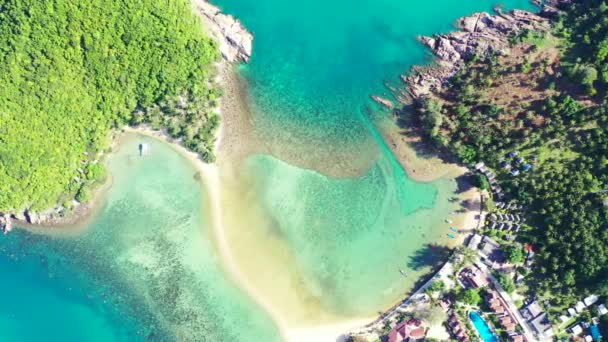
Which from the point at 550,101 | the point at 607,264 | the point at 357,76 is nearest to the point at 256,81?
the point at 357,76

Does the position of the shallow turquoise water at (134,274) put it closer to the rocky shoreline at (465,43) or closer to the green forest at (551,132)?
the rocky shoreline at (465,43)

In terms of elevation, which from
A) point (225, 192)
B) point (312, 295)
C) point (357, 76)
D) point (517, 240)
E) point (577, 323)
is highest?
point (357, 76)

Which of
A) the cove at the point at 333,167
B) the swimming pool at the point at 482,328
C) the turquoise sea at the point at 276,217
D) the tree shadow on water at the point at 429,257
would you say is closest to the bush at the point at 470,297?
the swimming pool at the point at 482,328

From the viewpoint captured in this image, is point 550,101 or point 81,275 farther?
point 81,275

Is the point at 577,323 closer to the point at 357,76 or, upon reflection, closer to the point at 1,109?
the point at 357,76

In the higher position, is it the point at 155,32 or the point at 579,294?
the point at 155,32
